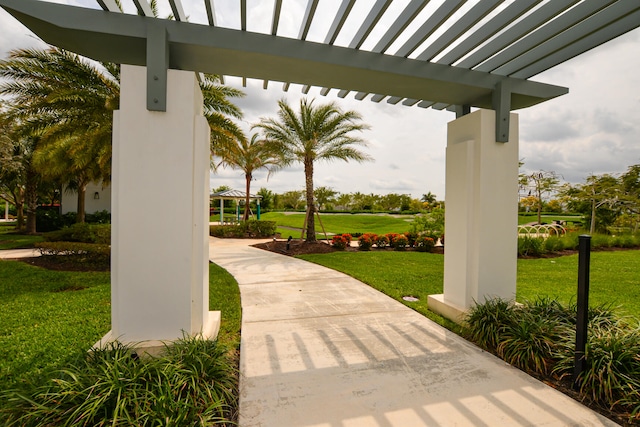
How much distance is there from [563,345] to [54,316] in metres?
6.52

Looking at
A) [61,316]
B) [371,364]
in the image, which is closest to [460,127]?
[371,364]

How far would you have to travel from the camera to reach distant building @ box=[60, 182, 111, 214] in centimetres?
2277

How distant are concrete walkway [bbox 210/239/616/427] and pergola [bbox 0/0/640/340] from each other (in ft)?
3.30

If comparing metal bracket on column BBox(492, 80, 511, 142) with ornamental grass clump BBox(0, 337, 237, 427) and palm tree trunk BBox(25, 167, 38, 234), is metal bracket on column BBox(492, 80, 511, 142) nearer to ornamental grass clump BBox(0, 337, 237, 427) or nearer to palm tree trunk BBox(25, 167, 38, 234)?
ornamental grass clump BBox(0, 337, 237, 427)

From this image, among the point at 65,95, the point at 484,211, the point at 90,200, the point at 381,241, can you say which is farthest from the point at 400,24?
the point at 90,200

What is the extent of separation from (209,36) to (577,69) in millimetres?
4618

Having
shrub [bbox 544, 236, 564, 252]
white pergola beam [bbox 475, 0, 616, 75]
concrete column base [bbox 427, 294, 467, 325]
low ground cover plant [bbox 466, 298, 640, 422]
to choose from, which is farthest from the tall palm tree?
shrub [bbox 544, 236, 564, 252]

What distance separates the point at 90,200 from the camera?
2338 centimetres

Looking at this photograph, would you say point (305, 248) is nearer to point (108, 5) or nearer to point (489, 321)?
point (489, 321)

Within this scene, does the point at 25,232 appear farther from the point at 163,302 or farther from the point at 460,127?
the point at 460,127

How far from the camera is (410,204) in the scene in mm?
42562

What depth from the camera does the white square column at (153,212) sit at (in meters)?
2.95

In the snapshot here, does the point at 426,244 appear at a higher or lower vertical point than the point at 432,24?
lower

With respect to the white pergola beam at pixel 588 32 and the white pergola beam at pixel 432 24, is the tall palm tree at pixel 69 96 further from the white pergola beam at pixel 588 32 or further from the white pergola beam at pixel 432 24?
the white pergola beam at pixel 588 32
